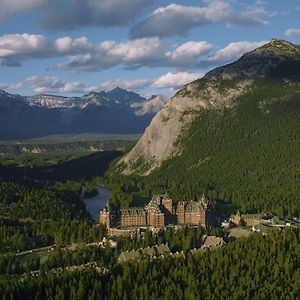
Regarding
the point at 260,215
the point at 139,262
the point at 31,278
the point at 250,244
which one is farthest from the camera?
the point at 260,215

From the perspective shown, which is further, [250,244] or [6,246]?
[6,246]

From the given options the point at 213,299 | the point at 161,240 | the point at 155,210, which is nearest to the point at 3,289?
the point at 213,299

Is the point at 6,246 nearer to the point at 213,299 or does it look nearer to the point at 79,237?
the point at 79,237

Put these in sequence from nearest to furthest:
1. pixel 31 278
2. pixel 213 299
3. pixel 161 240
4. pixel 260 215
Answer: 1. pixel 213 299
2. pixel 31 278
3. pixel 161 240
4. pixel 260 215

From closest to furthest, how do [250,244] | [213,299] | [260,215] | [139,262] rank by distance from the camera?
1. [213,299]
2. [139,262]
3. [250,244]
4. [260,215]

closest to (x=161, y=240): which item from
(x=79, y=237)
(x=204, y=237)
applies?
(x=204, y=237)

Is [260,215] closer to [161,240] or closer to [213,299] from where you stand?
[161,240]
